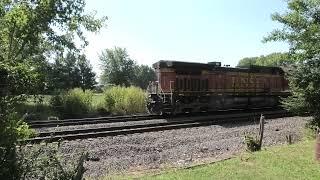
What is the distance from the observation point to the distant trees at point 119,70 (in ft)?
265

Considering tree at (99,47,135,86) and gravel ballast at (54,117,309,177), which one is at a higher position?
tree at (99,47,135,86)

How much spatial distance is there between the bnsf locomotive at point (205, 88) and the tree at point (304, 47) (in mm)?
8521

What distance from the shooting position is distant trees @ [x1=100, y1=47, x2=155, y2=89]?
80.9m

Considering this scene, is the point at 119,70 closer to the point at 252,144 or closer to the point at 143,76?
the point at 143,76

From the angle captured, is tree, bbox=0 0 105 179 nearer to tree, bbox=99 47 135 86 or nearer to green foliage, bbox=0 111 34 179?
green foliage, bbox=0 111 34 179

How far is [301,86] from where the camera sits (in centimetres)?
1555

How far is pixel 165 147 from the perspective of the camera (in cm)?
1393

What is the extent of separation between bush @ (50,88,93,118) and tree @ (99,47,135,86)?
172 ft

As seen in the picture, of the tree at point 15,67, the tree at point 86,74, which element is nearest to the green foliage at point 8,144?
the tree at point 15,67

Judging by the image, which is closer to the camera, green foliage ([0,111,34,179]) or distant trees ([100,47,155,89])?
green foliage ([0,111,34,179])

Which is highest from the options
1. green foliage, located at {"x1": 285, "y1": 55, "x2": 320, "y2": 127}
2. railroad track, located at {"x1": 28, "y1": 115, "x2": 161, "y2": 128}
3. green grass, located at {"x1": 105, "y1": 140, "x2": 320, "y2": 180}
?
green foliage, located at {"x1": 285, "y1": 55, "x2": 320, "y2": 127}

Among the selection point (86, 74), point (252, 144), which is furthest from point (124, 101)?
point (86, 74)

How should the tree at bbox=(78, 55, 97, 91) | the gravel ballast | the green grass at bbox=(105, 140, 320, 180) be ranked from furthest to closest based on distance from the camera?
1. the tree at bbox=(78, 55, 97, 91)
2. the gravel ballast
3. the green grass at bbox=(105, 140, 320, 180)

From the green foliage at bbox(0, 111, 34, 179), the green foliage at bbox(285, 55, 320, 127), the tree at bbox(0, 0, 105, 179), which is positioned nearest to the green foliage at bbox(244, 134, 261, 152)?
the green foliage at bbox(285, 55, 320, 127)
